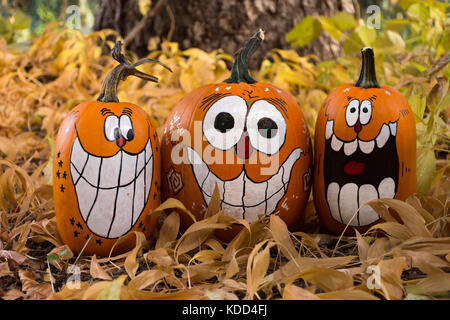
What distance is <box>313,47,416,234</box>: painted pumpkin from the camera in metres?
1.15

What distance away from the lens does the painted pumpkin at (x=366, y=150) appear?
115 cm

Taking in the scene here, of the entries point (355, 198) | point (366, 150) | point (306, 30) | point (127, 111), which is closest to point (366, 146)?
point (366, 150)

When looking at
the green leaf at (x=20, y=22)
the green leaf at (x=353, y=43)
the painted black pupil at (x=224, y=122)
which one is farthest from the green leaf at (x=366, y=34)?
the green leaf at (x=20, y=22)

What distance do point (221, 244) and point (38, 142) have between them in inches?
41.2

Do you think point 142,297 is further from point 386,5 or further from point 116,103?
point 386,5

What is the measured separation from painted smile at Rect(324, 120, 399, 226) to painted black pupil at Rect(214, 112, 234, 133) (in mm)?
242

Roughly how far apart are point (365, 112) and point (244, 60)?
322 millimetres

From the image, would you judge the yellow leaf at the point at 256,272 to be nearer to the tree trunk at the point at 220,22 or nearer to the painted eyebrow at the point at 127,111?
the painted eyebrow at the point at 127,111

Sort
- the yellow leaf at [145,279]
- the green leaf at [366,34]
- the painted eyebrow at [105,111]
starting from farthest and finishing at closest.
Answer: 1. the green leaf at [366,34]
2. the painted eyebrow at [105,111]
3. the yellow leaf at [145,279]

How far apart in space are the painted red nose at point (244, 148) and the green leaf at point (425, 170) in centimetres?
45

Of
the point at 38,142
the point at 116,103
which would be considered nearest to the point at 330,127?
the point at 116,103

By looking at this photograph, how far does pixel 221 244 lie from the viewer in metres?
1.17

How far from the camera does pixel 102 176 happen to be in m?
1.07

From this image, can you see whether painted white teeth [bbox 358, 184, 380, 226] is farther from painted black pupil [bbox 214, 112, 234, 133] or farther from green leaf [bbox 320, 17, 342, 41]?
green leaf [bbox 320, 17, 342, 41]
